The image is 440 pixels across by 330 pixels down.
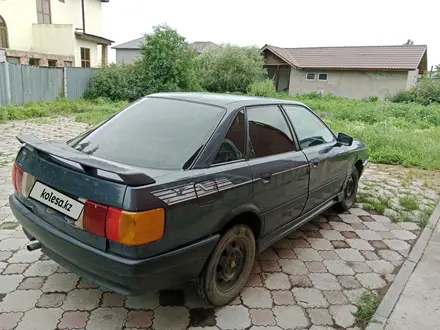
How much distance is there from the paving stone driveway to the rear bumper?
42 centimetres

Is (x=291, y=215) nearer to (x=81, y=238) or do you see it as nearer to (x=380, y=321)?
(x=380, y=321)

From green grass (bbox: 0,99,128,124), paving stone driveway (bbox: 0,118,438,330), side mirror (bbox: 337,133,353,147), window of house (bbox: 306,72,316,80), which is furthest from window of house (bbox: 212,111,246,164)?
window of house (bbox: 306,72,316,80)

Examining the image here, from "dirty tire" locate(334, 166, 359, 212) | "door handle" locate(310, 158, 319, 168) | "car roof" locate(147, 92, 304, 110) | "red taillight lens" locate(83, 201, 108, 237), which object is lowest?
"dirty tire" locate(334, 166, 359, 212)

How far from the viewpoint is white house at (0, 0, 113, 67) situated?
1789 centimetres

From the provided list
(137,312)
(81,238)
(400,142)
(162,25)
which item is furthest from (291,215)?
(162,25)

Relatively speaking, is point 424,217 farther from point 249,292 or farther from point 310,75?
point 310,75

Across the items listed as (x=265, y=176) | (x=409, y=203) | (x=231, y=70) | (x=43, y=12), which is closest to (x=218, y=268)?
(x=265, y=176)

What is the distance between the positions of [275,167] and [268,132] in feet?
1.11

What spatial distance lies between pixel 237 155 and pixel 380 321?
1.59m

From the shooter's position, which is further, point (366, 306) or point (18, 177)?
point (366, 306)

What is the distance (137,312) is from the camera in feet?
7.59

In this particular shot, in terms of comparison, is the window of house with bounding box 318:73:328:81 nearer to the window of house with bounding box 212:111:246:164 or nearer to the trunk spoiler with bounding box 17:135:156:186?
the window of house with bounding box 212:111:246:164

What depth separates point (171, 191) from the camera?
1876 mm

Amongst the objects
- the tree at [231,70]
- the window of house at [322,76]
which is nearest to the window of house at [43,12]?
the tree at [231,70]
